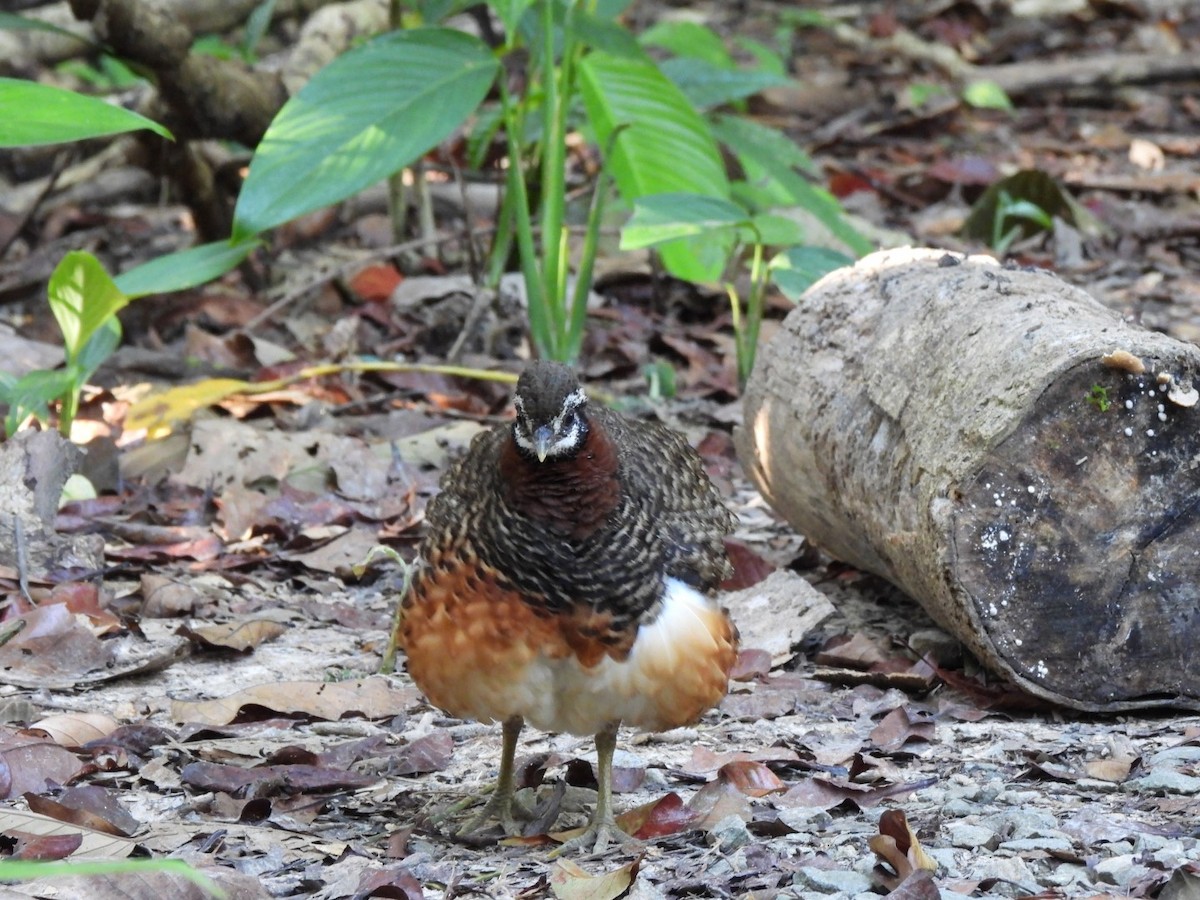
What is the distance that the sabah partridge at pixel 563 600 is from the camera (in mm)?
3279

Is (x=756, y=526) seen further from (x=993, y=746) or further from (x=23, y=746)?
(x=23, y=746)

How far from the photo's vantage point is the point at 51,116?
2.82m

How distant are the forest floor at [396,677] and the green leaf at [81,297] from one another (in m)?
0.46

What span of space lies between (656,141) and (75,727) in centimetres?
354

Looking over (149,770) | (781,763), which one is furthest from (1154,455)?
(149,770)

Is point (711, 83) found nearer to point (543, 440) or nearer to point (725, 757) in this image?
point (725, 757)

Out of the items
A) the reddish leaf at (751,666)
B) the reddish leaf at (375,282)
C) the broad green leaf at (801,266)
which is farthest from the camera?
the reddish leaf at (375,282)

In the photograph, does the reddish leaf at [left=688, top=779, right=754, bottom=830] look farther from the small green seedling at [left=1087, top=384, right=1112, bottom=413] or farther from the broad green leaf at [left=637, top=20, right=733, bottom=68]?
the broad green leaf at [left=637, top=20, right=733, bottom=68]

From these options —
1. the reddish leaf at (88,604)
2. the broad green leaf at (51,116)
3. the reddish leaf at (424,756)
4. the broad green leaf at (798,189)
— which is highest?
the broad green leaf at (51,116)

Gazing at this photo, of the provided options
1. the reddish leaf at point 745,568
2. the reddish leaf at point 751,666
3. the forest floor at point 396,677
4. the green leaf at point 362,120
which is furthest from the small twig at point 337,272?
the reddish leaf at point 751,666

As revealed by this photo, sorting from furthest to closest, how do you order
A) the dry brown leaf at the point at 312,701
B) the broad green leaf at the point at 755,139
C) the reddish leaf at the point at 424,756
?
1. the broad green leaf at the point at 755,139
2. the dry brown leaf at the point at 312,701
3. the reddish leaf at the point at 424,756

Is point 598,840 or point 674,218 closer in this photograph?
point 598,840

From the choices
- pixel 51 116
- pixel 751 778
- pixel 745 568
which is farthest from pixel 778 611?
pixel 51 116

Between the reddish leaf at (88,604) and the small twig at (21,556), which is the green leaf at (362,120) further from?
the reddish leaf at (88,604)
